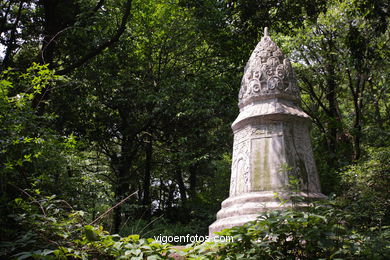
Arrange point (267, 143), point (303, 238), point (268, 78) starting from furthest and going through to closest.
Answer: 1. point (268, 78)
2. point (267, 143)
3. point (303, 238)

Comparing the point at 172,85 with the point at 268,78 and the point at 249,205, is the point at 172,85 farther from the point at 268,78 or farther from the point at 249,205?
the point at 249,205

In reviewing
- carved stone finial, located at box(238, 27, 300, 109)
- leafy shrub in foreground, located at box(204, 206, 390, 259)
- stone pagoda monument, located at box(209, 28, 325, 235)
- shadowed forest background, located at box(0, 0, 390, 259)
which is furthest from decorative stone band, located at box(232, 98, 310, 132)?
leafy shrub in foreground, located at box(204, 206, 390, 259)

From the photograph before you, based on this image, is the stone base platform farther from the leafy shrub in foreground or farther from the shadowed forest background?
the shadowed forest background

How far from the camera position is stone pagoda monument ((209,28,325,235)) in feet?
17.6

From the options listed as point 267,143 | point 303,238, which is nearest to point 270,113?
point 267,143

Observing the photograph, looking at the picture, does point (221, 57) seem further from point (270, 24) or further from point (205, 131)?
point (270, 24)

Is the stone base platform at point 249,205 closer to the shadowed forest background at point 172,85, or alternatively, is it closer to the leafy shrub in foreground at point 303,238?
the leafy shrub in foreground at point 303,238

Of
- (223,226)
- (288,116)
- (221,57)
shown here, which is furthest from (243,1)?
(221,57)

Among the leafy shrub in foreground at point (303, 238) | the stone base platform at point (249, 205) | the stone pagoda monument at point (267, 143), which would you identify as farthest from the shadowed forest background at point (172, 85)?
the leafy shrub in foreground at point (303, 238)

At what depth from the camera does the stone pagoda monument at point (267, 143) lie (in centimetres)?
536

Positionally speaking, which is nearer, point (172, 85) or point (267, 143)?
point (267, 143)

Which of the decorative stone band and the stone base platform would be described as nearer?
the stone base platform

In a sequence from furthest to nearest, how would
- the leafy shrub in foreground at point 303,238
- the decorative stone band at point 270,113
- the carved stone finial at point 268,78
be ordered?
the carved stone finial at point 268,78
the decorative stone band at point 270,113
the leafy shrub in foreground at point 303,238

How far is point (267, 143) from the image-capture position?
571cm
